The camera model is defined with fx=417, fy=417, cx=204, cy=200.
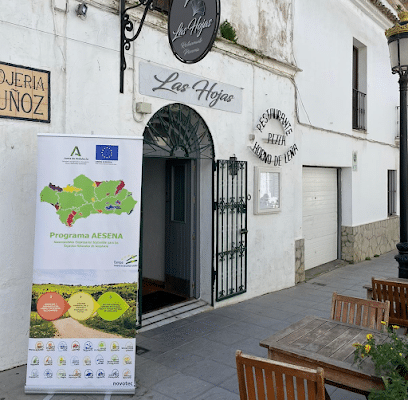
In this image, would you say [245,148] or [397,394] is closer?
[397,394]

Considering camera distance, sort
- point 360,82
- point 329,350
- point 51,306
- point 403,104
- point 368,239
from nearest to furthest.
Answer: point 329,350
point 51,306
point 403,104
point 368,239
point 360,82

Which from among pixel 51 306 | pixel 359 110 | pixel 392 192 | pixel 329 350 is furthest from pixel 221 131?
pixel 392 192

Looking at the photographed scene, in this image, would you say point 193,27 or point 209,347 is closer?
point 193,27

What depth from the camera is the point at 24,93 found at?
14.2ft

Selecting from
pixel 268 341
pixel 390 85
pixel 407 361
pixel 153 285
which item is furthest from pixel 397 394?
pixel 390 85

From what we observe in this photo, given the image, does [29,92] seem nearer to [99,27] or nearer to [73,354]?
[99,27]

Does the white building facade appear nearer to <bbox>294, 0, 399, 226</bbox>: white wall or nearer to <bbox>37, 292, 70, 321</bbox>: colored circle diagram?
<bbox>294, 0, 399, 226</bbox>: white wall

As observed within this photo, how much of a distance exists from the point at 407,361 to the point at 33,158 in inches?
152

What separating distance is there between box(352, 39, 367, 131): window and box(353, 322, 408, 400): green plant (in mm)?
9224

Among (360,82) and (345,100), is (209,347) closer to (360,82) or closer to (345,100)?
(345,100)

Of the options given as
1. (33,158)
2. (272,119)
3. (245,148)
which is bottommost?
(33,158)

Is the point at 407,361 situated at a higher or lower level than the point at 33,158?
lower

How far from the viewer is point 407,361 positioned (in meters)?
2.70

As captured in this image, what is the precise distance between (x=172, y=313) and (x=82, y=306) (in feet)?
7.93
